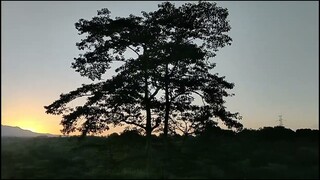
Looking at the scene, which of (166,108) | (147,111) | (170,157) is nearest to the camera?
(170,157)

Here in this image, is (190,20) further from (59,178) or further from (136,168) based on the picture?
(59,178)

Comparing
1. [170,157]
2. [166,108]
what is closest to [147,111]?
[166,108]

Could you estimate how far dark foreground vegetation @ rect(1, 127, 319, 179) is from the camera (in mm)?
20531

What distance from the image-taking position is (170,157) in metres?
25.7

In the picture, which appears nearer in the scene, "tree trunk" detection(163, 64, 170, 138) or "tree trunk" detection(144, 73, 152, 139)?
"tree trunk" detection(144, 73, 152, 139)

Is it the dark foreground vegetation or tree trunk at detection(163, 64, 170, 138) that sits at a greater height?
tree trunk at detection(163, 64, 170, 138)

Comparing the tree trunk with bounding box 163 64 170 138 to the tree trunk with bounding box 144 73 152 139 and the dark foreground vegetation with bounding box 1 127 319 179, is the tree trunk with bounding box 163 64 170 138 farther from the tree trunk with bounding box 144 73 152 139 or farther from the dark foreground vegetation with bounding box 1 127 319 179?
the tree trunk with bounding box 144 73 152 139

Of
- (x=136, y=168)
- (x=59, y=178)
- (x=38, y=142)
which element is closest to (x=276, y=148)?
(x=136, y=168)

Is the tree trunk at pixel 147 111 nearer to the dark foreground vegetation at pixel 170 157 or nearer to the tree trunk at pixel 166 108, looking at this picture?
the dark foreground vegetation at pixel 170 157

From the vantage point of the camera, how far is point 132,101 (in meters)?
29.6

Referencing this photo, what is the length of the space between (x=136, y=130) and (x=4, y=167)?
41.9 feet

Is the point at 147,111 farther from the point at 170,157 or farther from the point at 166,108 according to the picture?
the point at 170,157

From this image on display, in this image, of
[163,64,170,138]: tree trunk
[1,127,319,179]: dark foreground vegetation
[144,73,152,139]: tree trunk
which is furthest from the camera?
[163,64,170,138]: tree trunk

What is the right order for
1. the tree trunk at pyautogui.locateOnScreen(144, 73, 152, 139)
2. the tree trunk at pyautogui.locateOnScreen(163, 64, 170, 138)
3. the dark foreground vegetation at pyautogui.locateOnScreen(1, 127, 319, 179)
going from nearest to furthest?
the dark foreground vegetation at pyautogui.locateOnScreen(1, 127, 319, 179) < the tree trunk at pyautogui.locateOnScreen(144, 73, 152, 139) < the tree trunk at pyautogui.locateOnScreen(163, 64, 170, 138)
